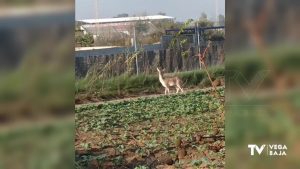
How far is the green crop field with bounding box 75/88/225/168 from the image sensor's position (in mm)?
4473

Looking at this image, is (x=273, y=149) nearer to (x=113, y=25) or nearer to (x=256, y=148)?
(x=256, y=148)

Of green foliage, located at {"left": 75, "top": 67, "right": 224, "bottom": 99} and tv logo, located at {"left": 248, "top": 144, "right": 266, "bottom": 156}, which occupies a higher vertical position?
green foliage, located at {"left": 75, "top": 67, "right": 224, "bottom": 99}

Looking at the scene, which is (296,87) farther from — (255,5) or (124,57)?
(124,57)

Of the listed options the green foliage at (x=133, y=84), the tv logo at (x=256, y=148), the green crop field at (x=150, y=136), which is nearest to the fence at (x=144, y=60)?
the green foliage at (x=133, y=84)

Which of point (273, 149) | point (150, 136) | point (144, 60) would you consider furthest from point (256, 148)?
point (144, 60)

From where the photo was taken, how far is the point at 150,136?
4.51m

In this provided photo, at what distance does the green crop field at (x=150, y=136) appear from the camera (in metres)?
4.47

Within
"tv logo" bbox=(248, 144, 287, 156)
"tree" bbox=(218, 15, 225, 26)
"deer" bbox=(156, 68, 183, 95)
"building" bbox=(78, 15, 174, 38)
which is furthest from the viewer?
"deer" bbox=(156, 68, 183, 95)

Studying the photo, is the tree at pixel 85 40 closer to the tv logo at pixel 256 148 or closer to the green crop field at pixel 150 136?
the green crop field at pixel 150 136

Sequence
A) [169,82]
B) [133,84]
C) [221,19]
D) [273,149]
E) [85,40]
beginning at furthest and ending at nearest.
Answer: [133,84], [169,82], [85,40], [221,19], [273,149]

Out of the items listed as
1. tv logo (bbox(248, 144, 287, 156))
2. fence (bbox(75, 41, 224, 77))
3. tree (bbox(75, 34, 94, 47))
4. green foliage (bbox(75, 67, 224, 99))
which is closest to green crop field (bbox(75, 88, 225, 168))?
green foliage (bbox(75, 67, 224, 99))

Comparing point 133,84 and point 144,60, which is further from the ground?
point 144,60

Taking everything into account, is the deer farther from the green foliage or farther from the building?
the building

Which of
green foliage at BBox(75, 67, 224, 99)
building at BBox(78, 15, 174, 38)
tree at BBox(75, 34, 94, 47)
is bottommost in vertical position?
green foliage at BBox(75, 67, 224, 99)
